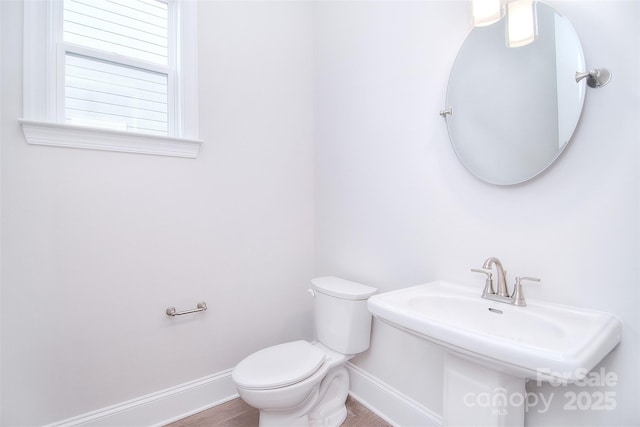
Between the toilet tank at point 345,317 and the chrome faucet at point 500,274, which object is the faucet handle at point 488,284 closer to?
the chrome faucet at point 500,274

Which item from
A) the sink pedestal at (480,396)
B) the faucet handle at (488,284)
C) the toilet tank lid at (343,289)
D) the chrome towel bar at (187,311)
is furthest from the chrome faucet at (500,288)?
the chrome towel bar at (187,311)

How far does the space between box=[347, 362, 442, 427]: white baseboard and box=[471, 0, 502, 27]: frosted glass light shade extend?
5.31ft

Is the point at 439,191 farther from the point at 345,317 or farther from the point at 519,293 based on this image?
the point at 345,317

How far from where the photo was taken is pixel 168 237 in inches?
62.4

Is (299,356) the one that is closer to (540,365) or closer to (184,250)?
(184,250)

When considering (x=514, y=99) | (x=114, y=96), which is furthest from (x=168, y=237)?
(x=514, y=99)

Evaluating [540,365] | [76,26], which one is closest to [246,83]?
[76,26]

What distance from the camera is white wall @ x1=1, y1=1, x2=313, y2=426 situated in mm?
1269

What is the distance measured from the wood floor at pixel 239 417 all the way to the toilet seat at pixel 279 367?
0.39 metres

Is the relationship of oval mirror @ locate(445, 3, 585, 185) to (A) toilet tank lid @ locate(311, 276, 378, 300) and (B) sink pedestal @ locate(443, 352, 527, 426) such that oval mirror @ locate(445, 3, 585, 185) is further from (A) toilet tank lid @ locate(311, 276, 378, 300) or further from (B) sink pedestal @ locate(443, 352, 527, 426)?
(A) toilet tank lid @ locate(311, 276, 378, 300)

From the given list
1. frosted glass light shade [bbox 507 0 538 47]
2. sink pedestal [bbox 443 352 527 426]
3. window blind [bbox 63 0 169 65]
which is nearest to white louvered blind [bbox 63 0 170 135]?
window blind [bbox 63 0 169 65]

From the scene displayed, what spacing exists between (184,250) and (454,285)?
1377 mm

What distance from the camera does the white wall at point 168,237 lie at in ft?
4.16

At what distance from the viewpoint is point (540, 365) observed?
653mm
